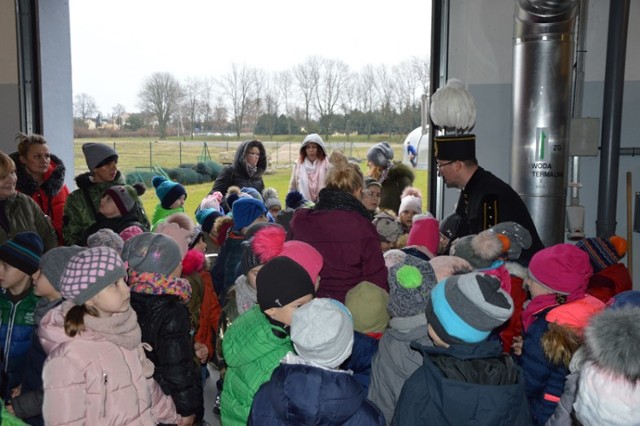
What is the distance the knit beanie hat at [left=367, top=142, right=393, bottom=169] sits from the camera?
17.3 ft

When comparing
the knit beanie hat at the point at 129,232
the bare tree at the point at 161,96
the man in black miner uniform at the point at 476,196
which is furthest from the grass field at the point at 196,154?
the man in black miner uniform at the point at 476,196

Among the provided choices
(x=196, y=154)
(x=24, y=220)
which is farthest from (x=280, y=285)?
(x=196, y=154)

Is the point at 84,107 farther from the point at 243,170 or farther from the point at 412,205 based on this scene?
the point at 412,205

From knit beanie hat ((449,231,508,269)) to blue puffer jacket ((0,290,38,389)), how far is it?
5.91 ft

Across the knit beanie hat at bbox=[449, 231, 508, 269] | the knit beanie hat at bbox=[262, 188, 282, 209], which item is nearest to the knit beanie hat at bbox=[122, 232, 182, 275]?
the knit beanie hat at bbox=[449, 231, 508, 269]

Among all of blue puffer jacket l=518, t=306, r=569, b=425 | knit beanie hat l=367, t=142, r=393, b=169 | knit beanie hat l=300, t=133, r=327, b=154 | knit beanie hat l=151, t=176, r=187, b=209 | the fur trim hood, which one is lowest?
blue puffer jacket l=518, t=306, r=569, b=425

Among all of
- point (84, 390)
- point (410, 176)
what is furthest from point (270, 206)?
point (84, 390)

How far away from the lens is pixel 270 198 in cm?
503

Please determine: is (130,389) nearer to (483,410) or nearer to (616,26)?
(483,410)

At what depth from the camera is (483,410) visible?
66.3 inches

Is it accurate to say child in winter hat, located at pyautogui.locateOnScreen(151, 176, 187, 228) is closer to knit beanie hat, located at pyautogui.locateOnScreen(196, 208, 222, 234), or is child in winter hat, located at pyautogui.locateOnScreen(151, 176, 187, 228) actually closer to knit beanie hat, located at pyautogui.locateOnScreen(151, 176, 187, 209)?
knit beanie hat, located at pyautogui.locateOnScreen(151, 176, 187, 209)

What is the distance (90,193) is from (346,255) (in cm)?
200

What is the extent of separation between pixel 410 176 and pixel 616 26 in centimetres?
187

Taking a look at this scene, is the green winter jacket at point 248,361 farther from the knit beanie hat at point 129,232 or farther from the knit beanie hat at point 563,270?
the knit beanie hat at point 129,232
